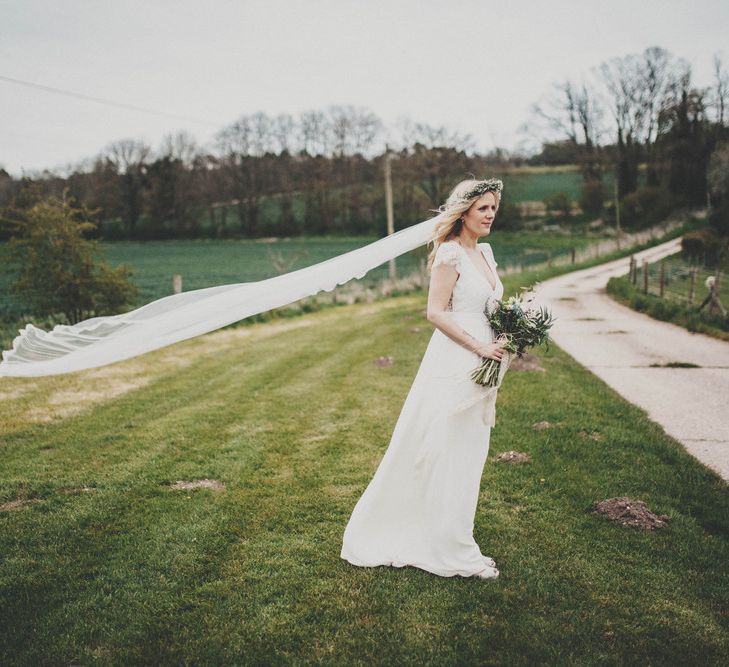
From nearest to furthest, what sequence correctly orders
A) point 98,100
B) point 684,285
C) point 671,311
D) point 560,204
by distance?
point 671,311, point 98,100, point 684,285, point 560,204

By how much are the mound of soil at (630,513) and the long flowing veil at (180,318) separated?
275 cm

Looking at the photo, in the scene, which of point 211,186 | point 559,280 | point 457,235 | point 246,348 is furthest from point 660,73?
point 457,235

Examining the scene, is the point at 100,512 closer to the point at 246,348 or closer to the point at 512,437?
the point at 512,437

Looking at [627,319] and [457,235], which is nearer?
[457,235]

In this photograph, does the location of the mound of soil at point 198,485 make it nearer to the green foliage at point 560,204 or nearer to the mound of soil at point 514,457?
the mound of soil at point 514,457

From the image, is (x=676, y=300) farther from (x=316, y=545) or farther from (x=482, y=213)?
(x=316, y=545)

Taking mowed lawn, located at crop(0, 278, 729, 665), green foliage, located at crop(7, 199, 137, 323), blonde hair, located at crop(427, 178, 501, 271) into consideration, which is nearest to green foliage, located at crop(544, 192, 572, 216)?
green foliage, located at crop(7, 199, 137, 323)

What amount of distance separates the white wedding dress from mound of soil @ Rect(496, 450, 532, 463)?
194 cm

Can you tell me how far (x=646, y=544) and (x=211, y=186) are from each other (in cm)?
7412

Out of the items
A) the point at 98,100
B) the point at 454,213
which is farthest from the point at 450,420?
the point at 98,100

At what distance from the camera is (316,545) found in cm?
437

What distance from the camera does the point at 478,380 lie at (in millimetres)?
3828

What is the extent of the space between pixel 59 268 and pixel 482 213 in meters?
15.0

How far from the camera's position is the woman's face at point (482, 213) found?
12.8ft
